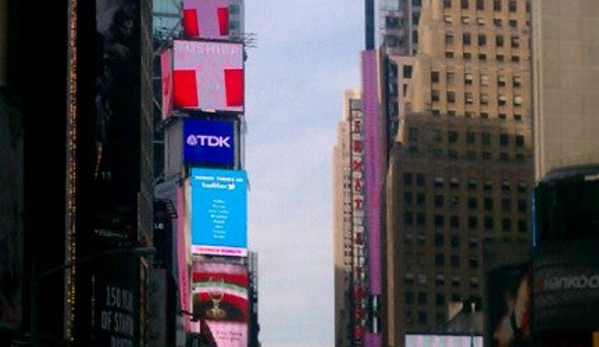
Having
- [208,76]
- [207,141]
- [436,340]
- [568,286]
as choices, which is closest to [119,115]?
[568,286]

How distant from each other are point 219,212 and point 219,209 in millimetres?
316

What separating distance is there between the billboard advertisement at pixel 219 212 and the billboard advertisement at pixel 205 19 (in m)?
14.6

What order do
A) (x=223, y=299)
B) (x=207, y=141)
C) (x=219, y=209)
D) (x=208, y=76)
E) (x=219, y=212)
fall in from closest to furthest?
(x=207, y=141) → (x=208, y=76) → (x=219, y=209) → (x=219, y=212) → (x=223, y=299)

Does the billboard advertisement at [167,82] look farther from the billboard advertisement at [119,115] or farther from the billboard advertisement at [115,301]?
the billboard advertisement at [115,301]

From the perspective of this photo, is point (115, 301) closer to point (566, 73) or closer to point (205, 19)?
point (566, 73)

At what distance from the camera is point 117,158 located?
319ft

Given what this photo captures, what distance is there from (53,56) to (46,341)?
1720cm

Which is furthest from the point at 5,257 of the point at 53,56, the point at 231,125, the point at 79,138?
the point at 231,125

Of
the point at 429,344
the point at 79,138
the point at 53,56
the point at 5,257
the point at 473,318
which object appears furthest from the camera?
the point at 473,318

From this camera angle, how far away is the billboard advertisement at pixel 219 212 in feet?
588

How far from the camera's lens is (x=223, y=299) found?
615 feet

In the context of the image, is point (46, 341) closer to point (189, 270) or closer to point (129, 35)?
point (129, 35)

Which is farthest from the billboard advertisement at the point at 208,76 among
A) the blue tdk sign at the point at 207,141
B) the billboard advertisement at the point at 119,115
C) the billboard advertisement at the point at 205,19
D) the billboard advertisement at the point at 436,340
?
the billboard advertisement at the point at 119,115

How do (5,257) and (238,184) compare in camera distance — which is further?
(238,184)
